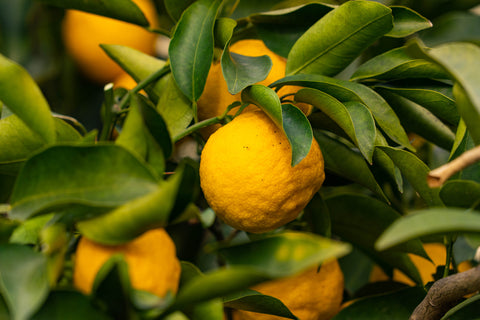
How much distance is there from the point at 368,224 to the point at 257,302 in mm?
267

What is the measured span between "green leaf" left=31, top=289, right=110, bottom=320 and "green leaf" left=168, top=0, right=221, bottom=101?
33 cm

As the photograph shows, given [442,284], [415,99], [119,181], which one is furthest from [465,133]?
[119,181]

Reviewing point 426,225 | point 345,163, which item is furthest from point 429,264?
point 426,225

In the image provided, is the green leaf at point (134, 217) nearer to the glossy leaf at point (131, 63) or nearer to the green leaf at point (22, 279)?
the green leaf at point (22, 279)

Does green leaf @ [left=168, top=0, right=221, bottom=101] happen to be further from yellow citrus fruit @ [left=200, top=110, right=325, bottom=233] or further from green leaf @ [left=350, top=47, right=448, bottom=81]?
green leaf @ [left=350, top=47, right=448, bottom=81]

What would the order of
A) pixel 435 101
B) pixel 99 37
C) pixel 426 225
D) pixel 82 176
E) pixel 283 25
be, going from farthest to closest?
1. pixel 99 37
2. pixel 283 25
3. pixel 435 101
4. pixel 82 176
5. pixel 426 225

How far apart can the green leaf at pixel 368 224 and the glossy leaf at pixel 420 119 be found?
0.14 meters

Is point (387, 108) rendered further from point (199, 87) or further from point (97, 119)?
point (97, 119)

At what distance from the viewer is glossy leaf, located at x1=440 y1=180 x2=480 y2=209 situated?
2.02 ft

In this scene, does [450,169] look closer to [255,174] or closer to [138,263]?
[255,174]

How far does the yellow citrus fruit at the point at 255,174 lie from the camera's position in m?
0.66

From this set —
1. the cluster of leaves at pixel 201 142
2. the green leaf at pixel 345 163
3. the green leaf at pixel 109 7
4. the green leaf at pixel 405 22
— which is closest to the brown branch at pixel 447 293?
the cluster of leaves at pixel 201 142

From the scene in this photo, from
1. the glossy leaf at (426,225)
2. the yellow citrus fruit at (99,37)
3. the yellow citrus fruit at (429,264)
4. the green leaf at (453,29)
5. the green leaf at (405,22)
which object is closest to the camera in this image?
the glossy leaf at (426,225)

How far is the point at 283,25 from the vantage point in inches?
34.0
